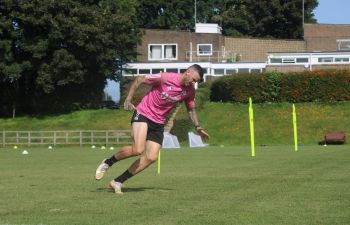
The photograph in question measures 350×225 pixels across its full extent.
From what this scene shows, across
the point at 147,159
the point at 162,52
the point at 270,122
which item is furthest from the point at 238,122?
the point at 147,159

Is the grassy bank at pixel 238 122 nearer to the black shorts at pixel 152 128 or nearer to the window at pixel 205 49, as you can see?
the window at pixel 205 49

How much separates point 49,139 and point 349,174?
125ft

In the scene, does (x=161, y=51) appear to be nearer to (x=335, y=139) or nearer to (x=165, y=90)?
(x=335, y=139)

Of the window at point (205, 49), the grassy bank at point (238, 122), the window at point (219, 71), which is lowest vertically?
the grassy bank at point (238, 122)

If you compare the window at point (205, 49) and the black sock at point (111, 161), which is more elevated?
the window at point (205, 49)

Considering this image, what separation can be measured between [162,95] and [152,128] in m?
0.58

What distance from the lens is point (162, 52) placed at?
81.1 m

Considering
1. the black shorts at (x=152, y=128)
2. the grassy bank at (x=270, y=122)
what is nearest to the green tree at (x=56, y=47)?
the grassy bank at (x=270, y=122)

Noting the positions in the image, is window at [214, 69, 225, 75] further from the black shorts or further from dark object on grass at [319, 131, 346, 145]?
the black shorts

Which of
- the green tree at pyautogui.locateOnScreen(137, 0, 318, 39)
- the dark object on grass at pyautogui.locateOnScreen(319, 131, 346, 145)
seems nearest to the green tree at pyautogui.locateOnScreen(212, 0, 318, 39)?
the green tree at pyautogui.locateOnScreen(137, 0, 318, 39)

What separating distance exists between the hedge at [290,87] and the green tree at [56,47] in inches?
447

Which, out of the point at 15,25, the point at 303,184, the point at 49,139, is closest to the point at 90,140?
the point at 49,139

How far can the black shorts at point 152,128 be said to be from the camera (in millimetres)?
11633

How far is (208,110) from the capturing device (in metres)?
58.1
